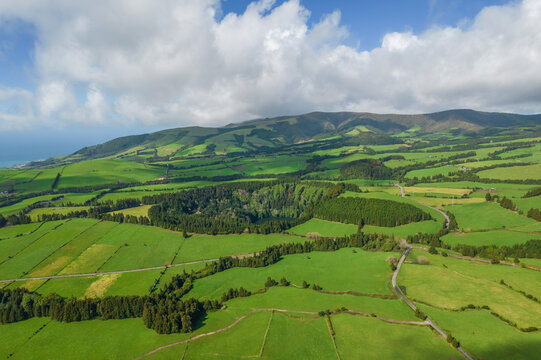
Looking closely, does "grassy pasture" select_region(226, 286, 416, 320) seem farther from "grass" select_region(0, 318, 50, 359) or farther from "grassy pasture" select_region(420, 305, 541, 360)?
"grass" select_region(0, 318, 50, 359)

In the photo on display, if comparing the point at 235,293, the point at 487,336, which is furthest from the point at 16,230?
the point at 487,336

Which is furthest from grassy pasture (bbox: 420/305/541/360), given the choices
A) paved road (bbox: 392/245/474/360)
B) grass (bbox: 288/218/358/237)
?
grass (bbox: 288/218/358/237)

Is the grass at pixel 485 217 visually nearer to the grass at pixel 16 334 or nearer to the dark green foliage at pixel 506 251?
the dark green foliage at pixel 506 251

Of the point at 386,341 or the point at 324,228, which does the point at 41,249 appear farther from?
the point at 386,341

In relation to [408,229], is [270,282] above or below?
below

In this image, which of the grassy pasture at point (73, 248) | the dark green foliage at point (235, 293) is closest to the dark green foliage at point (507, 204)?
the dark green foliage at point (235, 293)
